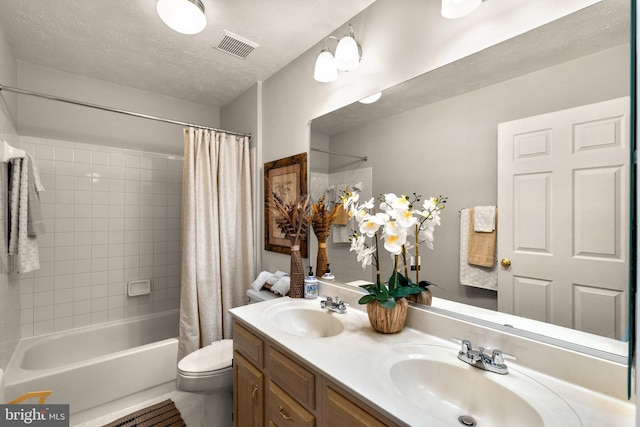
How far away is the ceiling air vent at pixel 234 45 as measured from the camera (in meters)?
1.79

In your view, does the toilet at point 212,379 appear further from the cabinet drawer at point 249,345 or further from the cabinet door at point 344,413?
the cabinet door at point 344,413

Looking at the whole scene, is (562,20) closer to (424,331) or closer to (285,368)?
(424,331)

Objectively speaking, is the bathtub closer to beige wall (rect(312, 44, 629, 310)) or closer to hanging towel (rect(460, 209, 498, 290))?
beige wall (rect(312, 44, 629, 310))

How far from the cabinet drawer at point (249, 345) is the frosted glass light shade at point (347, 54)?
1414mm

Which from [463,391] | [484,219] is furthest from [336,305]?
[484,219]

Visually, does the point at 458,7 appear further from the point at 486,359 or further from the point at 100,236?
the point at 100,236

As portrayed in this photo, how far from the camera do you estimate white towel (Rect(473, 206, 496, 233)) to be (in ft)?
3.48

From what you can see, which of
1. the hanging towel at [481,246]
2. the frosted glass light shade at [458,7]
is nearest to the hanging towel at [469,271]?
the hanging towel at [481,246]

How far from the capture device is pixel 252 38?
5.97 ft

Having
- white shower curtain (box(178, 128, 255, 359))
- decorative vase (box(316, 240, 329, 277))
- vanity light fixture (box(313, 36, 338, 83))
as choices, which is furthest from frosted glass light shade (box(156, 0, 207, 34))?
decorative vase (box(316, 240, 329, 277))

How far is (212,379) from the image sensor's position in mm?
1628

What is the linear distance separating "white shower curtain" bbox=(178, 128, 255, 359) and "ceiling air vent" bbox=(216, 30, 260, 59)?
608 mm

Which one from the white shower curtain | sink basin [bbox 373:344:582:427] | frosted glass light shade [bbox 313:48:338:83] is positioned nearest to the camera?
sink basin [bbox 373:344:582:427]

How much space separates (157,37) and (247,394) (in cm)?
212
